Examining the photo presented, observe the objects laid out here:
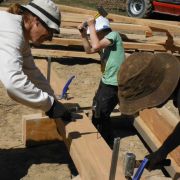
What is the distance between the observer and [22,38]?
3139mm

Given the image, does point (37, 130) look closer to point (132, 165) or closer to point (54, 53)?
point (132, 165)

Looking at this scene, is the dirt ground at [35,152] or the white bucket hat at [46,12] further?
the dirt ground at [35,152]

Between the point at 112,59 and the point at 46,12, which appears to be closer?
the point at 46,12

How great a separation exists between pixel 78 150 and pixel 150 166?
0.79m

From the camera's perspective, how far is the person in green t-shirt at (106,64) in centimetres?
476

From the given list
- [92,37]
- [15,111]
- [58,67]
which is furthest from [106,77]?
[58,67]

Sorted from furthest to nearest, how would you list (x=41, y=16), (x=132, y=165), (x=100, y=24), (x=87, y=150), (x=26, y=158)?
(x=100, y=24) → (x=26, y=158) → (x=87, y=150) → (x=41, y=16) → (x=132, y=165)

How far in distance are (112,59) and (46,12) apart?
1751 millimetres

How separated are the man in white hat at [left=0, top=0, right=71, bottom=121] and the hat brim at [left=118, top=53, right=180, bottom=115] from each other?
86cm

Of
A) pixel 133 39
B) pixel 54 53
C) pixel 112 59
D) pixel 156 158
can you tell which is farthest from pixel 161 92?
pixel 133 39

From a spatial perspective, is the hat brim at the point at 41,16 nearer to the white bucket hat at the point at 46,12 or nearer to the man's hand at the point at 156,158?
the white bucket hat at the point at 46,12

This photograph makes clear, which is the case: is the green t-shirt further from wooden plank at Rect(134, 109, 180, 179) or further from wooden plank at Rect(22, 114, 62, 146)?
wooden plank at Rect(22, 114, 62, 146)

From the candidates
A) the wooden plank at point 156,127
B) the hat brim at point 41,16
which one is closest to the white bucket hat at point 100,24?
the wooden plank at point 156,127

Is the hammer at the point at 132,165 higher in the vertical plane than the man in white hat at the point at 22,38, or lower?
lower
